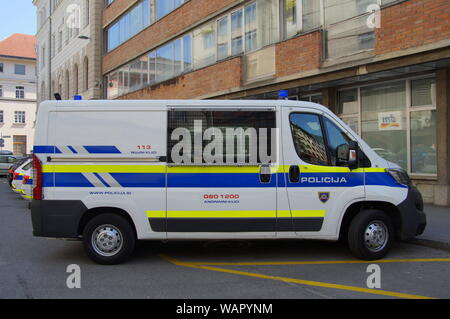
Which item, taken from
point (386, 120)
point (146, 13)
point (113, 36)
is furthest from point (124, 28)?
point (386, 120)

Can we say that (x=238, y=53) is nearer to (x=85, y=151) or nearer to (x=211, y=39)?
(x=211, y=39)

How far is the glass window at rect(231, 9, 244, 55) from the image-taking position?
16.5 metres

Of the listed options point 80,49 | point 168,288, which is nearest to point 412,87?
point 168,288

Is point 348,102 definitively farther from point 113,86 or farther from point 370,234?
point 113,86

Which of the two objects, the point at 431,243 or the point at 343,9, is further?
the point at 343,9

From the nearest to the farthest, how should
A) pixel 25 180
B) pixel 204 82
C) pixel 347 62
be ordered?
1. pixel 347 62
2. pixel 25 180
3. pixel 204 82

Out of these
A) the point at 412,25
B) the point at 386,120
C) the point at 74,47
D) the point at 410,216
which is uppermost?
the point at 74,47

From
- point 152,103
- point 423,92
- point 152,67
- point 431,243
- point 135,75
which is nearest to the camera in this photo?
point 152,103

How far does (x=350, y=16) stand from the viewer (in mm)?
12375

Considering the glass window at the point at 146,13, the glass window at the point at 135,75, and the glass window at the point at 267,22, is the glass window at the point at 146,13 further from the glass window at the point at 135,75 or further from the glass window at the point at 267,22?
the glass window at the point at 267,22

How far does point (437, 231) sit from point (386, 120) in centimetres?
505

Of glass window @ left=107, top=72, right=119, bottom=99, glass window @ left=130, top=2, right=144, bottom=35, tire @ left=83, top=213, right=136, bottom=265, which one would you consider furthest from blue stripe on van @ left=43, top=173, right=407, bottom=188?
glass window @ left=107, top=72, right=119, bottom=99

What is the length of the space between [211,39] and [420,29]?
944 centimetres

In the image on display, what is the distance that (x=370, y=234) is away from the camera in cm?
643
